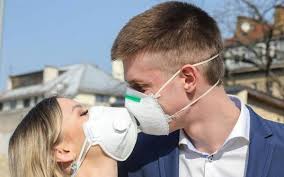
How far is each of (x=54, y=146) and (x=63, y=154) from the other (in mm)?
58

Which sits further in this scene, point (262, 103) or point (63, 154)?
point (262, 103)

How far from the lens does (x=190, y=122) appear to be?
283cm

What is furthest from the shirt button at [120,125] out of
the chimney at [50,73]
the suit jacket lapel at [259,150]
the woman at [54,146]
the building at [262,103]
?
the chimney at [50,73]


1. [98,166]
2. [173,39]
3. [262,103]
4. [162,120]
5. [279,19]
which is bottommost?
[262,103]

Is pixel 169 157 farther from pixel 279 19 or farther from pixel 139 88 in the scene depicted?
pixel 279 19

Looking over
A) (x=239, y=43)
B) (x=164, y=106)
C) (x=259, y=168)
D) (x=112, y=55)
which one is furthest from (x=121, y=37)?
(x=239, y=43)

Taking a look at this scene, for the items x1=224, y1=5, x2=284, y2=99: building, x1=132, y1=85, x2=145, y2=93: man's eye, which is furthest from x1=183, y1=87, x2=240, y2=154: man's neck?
x1=224, y1=5, x2=284, y2=99: building

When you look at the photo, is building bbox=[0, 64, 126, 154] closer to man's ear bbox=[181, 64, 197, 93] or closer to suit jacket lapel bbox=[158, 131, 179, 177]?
suit jacket lapel bbox=[158, 131, 179, 177]

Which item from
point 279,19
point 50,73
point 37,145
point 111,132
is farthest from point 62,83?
point 37,145

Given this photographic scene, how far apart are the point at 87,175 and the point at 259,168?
80 cm

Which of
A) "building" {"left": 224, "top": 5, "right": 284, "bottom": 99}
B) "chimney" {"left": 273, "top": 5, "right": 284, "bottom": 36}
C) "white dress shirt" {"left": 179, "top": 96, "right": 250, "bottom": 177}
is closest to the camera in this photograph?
"white dress shirt" {"left": 179, "top": 96, "right": 250, "bottom": 177}

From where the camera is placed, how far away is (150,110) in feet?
9.27

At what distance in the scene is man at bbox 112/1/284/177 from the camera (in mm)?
2721

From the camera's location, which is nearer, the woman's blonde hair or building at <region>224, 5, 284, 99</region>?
the woman's blonde hair
